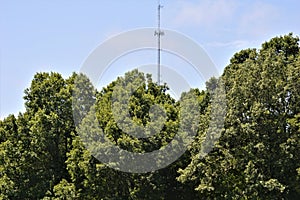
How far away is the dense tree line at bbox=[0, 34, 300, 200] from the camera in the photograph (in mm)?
30656

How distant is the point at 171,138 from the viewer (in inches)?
1312

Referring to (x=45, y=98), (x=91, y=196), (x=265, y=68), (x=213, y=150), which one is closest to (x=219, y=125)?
(x=213, y=150)

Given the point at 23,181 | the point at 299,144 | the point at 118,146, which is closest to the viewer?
the point at 299,144

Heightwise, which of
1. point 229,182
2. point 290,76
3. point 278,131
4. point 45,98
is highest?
point 45,98

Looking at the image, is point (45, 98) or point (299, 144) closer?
point (299, 144)

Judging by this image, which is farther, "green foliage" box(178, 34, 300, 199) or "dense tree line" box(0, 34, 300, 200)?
"dense tree line" box(0, 34, 300, 200)

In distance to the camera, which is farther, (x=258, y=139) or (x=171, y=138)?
(x=171, y=138)

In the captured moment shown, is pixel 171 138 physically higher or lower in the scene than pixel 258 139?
higher

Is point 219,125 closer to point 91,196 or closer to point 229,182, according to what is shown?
point 229,182

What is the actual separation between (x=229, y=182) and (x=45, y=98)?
43.3ft

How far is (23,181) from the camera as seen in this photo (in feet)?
121

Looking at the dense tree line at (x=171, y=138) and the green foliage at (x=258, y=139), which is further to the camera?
the dense tree line at (x=171, y=138)

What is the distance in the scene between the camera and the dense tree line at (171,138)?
30.7 metres

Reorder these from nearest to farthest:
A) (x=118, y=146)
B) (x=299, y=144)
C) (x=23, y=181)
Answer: (x=299, y=144), (x=118, y=146), (x=23, y=181)
